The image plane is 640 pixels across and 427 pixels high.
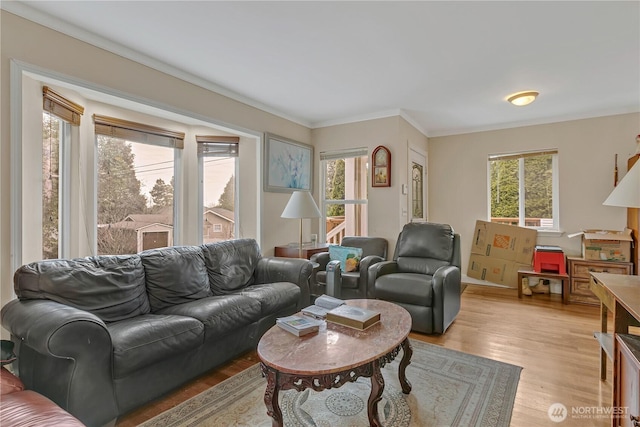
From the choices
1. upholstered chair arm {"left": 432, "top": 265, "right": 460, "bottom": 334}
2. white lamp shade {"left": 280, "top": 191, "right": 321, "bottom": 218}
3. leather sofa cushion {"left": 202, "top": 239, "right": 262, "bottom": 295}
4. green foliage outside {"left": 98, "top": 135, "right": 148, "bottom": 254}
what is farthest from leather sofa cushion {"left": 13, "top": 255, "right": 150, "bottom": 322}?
upholstered chair arm {"left": 432, "top": 265, "right": 460, "bottom": 334}

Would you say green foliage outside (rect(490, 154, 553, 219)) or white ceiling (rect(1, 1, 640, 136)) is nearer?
white ceiling (rect(1, 1, 640, 136))

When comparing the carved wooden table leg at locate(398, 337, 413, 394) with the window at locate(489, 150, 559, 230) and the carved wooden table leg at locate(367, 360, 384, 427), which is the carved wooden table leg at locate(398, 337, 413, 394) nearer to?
the carved wooden table leg at locate(367, 360, 384, 427)

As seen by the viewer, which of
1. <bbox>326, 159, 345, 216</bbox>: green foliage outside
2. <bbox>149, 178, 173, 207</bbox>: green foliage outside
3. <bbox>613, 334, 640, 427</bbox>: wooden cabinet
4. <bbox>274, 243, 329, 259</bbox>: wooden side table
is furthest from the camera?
<bbox>326, 159, 345, 216</bbox>: green foliage outside

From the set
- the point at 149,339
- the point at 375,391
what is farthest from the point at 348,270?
the point at 149,339

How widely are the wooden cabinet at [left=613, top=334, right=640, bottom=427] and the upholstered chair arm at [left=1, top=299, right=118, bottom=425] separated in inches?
90.1

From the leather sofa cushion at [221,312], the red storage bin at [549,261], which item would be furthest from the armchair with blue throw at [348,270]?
the red storage bin at [549,261]

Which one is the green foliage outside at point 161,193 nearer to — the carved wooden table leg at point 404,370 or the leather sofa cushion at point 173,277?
the leather sofa cushion at point 173,277

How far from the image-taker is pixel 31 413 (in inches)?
43.1

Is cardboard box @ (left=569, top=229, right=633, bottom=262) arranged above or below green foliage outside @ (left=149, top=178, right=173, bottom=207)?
below

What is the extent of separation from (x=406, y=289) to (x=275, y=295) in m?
1.24

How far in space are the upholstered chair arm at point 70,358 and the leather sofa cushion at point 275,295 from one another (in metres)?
1.05

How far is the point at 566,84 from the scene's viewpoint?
314 cm

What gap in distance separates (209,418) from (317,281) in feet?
6.35

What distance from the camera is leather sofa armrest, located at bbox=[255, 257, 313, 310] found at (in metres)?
2.97
